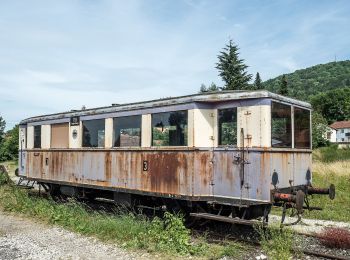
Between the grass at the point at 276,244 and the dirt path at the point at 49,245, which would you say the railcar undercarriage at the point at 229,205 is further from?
the dirt path at the point at 49,245

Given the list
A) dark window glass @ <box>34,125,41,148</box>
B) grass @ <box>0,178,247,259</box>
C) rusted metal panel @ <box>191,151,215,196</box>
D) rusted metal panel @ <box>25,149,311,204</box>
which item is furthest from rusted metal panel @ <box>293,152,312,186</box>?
dark window glass @ <box>34,125,41,148</box>

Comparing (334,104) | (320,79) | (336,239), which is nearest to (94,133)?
(336,239)

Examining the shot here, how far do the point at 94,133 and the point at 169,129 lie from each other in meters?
3.27

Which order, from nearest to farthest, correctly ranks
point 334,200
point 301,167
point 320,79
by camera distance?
point 301,167 < point 334,200 < point 320,79

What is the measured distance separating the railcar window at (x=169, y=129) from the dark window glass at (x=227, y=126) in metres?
0.82

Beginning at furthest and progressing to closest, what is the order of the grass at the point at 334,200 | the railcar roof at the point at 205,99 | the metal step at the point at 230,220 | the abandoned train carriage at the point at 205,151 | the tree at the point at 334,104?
the tree at the point at 334,104 < the grass at the point at 334,200 < the railcar roof at the point at 205,99 < the abandoned train carriage at the point at 205,151 < the metal step at the point at 230,220

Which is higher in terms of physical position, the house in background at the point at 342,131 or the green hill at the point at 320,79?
the green hill at the point at 320,79

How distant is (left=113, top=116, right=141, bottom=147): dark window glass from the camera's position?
34.6 ft

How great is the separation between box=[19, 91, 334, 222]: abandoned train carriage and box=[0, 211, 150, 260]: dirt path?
2.05 metres

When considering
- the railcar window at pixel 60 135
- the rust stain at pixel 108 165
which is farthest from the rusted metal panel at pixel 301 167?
the railcar window at pixel 60 135

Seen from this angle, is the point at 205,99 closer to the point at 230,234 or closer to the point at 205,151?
the point at 205,151

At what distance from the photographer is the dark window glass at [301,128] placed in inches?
372

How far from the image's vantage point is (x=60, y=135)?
533 inches

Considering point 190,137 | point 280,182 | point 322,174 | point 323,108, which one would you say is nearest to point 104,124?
point 190,137
